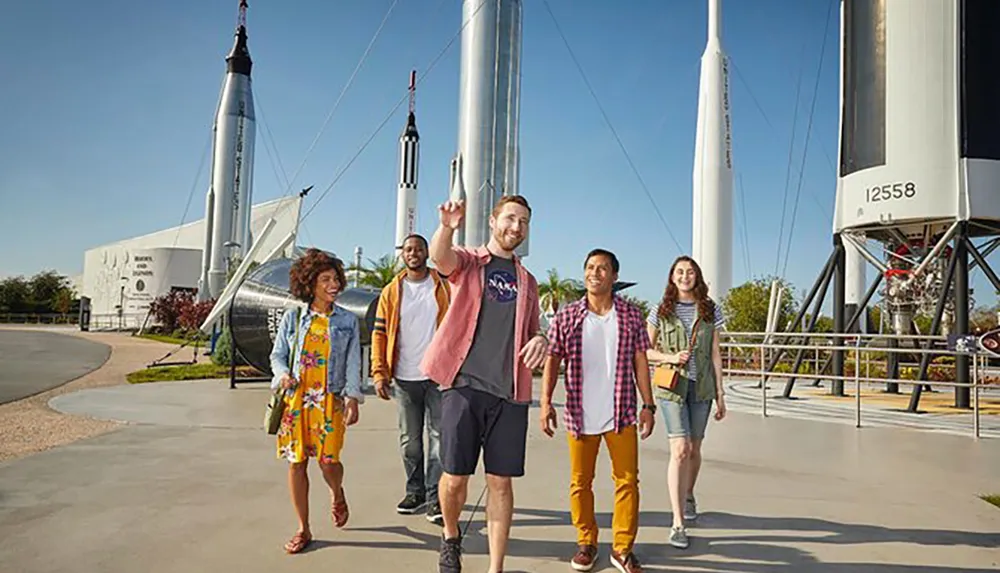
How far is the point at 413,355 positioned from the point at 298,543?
1407 mm

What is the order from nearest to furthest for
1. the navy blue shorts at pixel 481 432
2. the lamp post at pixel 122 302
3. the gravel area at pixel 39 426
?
the navy blue shorts at pixel 481 432
the gravel area at pixel 39 426
the lamp post at pixel 122 302

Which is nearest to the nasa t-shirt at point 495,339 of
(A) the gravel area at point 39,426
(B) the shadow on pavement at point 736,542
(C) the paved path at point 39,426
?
(B) the shadow on pavement at point 736,542

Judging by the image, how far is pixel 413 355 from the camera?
183 inches

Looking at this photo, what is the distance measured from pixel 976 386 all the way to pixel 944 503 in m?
3.80

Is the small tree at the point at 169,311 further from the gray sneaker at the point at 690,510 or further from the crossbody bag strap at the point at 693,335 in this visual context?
the crossbody bag strap at the point at 693,335

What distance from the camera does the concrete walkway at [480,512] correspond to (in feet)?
12.2

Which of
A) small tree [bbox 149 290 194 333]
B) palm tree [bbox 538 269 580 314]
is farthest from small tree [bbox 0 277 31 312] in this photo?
palm tree [bbox 538 269 580 314]

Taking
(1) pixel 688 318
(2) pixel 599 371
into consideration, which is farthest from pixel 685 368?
(2) pixel 599 371

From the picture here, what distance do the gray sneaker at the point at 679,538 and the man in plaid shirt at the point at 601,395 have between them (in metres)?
0.54

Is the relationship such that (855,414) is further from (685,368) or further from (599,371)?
(599,371)

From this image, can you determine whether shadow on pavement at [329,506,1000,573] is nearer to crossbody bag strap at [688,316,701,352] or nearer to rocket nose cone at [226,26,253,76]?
crossbody bag strap at [688,316,701,352]

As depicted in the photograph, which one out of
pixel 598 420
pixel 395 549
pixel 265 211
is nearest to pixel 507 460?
pixel 598 420

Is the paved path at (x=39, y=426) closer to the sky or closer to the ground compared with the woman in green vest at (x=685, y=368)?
closer to the ground

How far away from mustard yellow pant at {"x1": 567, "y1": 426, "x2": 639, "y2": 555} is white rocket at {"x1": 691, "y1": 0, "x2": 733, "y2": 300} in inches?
852
